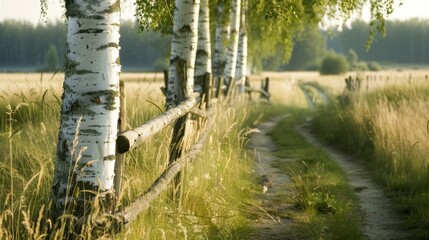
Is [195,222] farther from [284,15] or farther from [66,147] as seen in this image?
[284,15]

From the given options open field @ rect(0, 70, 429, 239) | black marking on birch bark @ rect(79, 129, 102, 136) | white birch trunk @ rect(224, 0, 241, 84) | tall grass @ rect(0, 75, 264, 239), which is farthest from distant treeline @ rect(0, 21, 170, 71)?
black marking on birch bark @ rect(79, 129, 102, 136)

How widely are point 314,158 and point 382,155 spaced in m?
1.34

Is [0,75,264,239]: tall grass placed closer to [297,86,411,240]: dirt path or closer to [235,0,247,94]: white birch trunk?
[297,86,411,240]: dirt path

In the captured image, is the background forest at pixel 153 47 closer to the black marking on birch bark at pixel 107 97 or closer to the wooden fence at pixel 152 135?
the wooden fence at pixel 152 135

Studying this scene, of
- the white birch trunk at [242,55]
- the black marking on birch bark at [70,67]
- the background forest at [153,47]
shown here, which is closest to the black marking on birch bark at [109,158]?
the black marking on birch bark at [70,67]

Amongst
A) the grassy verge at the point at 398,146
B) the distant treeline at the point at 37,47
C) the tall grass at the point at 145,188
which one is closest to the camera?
the tall grass at the point at 145,188

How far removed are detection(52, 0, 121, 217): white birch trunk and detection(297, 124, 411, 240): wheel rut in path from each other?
3.50m

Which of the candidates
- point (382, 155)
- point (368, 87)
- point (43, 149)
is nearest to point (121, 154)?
point (43, 149)

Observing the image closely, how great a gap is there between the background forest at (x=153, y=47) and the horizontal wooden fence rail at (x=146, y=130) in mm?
69923

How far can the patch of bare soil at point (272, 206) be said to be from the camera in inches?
244

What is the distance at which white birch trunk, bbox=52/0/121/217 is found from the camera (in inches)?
148

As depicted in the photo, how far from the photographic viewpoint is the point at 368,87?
52.1 ft

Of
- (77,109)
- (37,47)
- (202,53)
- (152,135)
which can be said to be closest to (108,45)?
(77,109)

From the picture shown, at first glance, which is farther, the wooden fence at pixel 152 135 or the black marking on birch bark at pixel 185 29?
the black marking on birch bark at pixel 185 29
